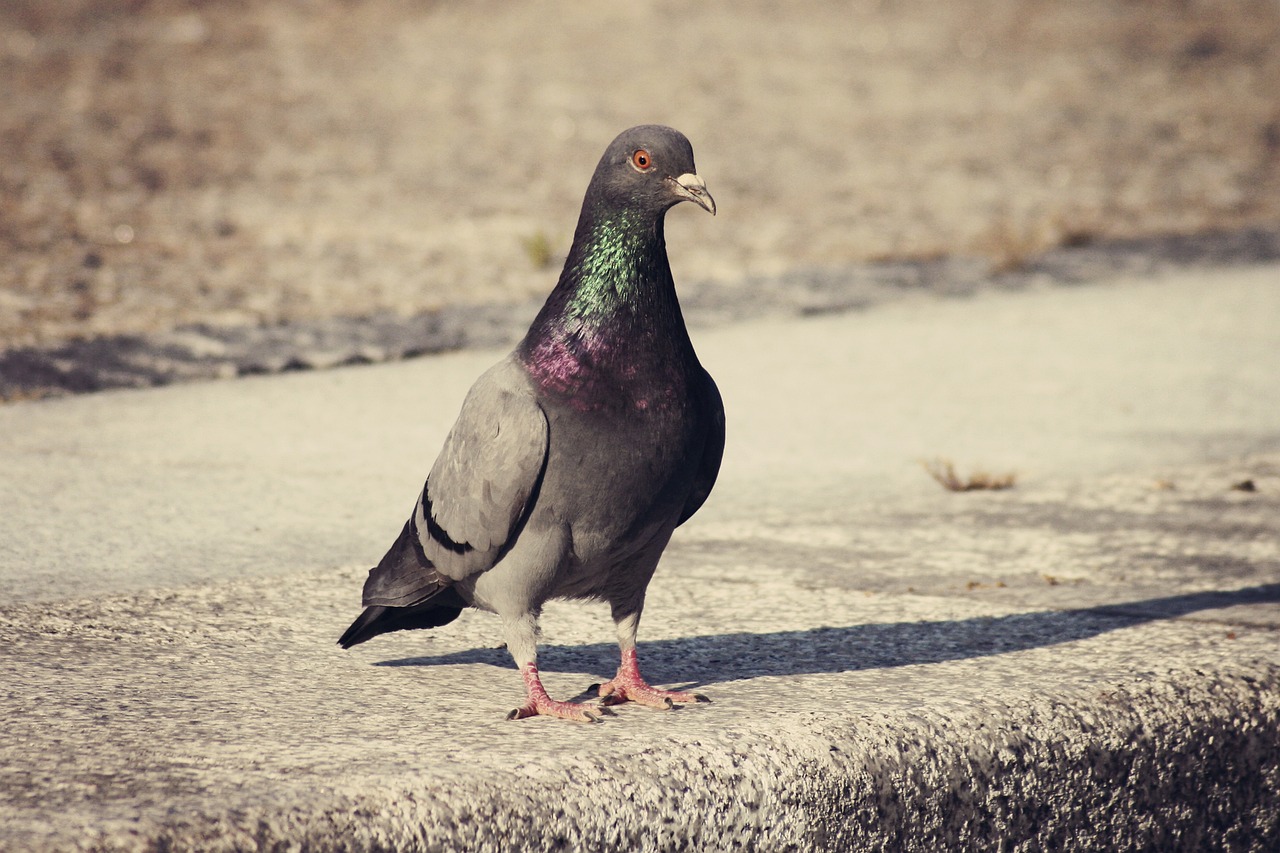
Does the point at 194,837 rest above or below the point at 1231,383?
below

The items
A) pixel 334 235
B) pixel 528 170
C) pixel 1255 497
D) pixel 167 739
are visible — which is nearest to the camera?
pixel 167 739

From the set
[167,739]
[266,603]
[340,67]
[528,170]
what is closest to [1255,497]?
[266,603]

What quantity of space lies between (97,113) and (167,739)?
352 inches

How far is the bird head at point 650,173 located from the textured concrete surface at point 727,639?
1.01m

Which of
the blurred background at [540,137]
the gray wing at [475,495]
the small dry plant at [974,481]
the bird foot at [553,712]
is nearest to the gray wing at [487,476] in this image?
the gray wing at [475,495]

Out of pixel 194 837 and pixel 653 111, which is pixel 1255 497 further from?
pixel 653 111

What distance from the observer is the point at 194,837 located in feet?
7.93

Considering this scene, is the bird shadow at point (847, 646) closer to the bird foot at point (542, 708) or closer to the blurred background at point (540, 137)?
the bird foot at point (542, 708)

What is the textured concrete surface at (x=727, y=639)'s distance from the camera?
273 centimetres

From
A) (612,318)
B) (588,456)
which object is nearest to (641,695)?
(588,456)

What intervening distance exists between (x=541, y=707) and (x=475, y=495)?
43cm

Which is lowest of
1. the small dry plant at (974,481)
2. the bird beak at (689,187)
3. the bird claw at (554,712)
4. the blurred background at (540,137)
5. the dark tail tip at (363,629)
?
the bird claw at (554,712)

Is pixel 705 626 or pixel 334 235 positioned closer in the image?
A: pixel 705 626

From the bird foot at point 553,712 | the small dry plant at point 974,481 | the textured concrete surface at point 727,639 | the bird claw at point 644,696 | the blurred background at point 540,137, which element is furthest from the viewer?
the blurred background at point 540,137
